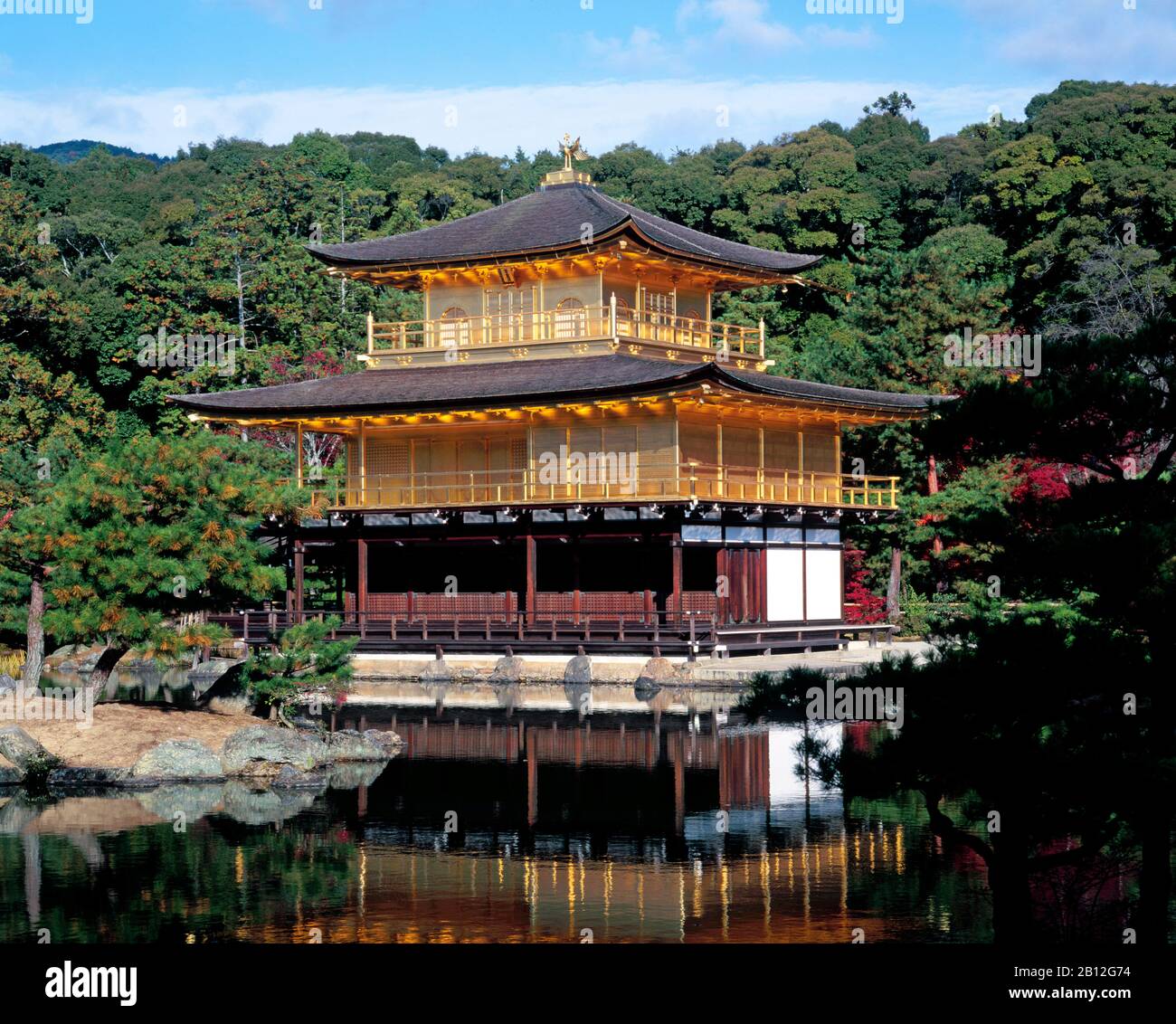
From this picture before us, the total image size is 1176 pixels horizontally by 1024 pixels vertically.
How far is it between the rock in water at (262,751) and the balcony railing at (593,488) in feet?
53.7

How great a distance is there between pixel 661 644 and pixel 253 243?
37.1 metres

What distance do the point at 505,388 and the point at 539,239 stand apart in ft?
17.0

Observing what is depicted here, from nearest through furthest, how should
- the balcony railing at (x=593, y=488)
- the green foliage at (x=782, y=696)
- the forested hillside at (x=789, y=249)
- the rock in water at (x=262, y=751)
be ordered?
the green foliage at (x=782, y=696)
the rock in water at (x=262, y=751)
the balcony railing at (x=593, y=488)
the forested hillside at (x=789, y=249)

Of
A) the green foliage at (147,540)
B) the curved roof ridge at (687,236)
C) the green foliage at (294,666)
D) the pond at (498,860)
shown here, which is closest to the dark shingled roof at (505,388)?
the curved roof ridge at (687,236)

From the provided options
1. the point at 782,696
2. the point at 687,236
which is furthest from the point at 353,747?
the point at 687,236

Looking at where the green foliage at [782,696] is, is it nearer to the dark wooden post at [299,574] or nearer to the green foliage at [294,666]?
the green foliage at [294,666]

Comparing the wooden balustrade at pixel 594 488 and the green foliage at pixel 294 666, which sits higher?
the wooden balustrade at pixel 594 488

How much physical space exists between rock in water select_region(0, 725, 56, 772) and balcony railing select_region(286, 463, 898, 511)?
1884 centimetres

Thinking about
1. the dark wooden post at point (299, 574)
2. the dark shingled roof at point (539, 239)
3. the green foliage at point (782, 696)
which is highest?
the dark shingled roof at point (539, 239)

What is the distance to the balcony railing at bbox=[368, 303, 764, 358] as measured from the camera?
45.8 metres

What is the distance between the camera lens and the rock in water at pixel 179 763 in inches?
952

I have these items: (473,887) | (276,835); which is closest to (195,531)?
(276,835)

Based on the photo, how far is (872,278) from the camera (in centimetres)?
7681

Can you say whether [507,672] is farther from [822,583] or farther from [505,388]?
[822,583]
